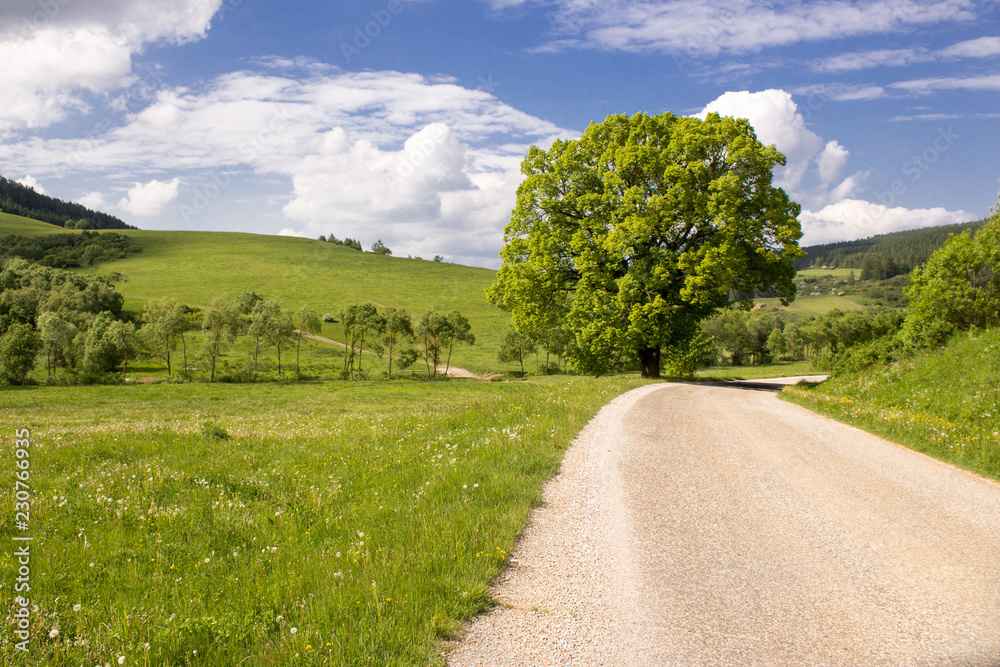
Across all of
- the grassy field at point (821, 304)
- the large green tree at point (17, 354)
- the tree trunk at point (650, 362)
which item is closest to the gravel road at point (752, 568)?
the tree trunk at point (650, 362)

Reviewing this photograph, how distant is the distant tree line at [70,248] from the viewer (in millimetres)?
119875

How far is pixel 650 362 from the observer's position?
3397 centimetres

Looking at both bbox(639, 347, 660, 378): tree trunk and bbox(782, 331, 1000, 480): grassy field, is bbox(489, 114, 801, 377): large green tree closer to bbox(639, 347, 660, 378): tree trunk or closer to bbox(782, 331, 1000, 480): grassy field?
bbox(639, 347, 660, 378): tree trunk

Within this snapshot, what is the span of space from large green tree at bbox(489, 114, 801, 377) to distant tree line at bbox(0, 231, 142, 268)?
13088 centimetres

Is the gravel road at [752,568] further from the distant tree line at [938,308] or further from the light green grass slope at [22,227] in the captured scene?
the light green grass slope at [22,227]

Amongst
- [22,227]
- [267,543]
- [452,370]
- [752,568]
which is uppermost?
[22,227]

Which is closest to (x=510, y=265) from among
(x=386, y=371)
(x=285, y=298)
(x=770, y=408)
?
(x=770, y=408)

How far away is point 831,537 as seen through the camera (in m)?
5.95

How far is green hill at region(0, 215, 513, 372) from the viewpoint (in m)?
100

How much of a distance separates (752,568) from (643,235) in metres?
25.3

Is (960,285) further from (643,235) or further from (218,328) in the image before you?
(218,328)

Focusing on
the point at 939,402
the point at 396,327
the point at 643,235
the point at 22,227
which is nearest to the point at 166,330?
the point at 396,327

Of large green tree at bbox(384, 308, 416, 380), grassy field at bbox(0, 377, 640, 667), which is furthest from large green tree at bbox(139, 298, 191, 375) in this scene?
grassy field at bbox(0, 377, 640, 667)

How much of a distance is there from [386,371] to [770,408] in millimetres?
57776
